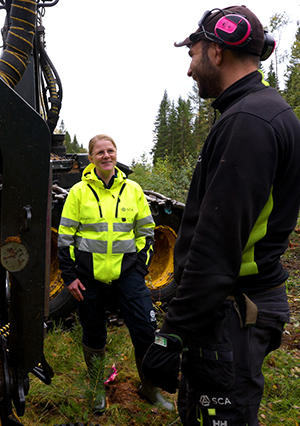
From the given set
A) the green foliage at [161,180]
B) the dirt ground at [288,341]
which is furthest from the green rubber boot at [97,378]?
the green foliage at [161,180]

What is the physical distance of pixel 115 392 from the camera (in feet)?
11.3

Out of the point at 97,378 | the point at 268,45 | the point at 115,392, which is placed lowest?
the point at 115,392

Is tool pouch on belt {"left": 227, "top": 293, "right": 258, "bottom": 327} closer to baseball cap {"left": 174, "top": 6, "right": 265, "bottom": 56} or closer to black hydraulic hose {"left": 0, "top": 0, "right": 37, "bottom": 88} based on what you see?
baseball cap {"left": 174, "top": 6, "right": 265, "bottom": 56}

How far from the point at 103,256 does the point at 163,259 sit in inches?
91.7

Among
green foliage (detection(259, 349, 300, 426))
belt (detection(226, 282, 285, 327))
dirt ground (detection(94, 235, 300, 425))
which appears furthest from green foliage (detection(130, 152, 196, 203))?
belt (detection(226, 282, 285, 327))

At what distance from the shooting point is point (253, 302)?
1.75 meters

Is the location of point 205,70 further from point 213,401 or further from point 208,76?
point 213,401

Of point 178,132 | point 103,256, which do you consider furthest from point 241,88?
point 178,132

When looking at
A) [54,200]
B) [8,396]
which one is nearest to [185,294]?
[8,396]

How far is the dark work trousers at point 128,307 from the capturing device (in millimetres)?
3197

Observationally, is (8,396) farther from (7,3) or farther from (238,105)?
(7,3)

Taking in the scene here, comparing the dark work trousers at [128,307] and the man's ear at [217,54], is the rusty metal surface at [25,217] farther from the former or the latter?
the dark work trousers at [128,307]

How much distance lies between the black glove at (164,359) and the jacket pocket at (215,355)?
95mm

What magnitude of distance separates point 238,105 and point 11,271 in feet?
3.75
